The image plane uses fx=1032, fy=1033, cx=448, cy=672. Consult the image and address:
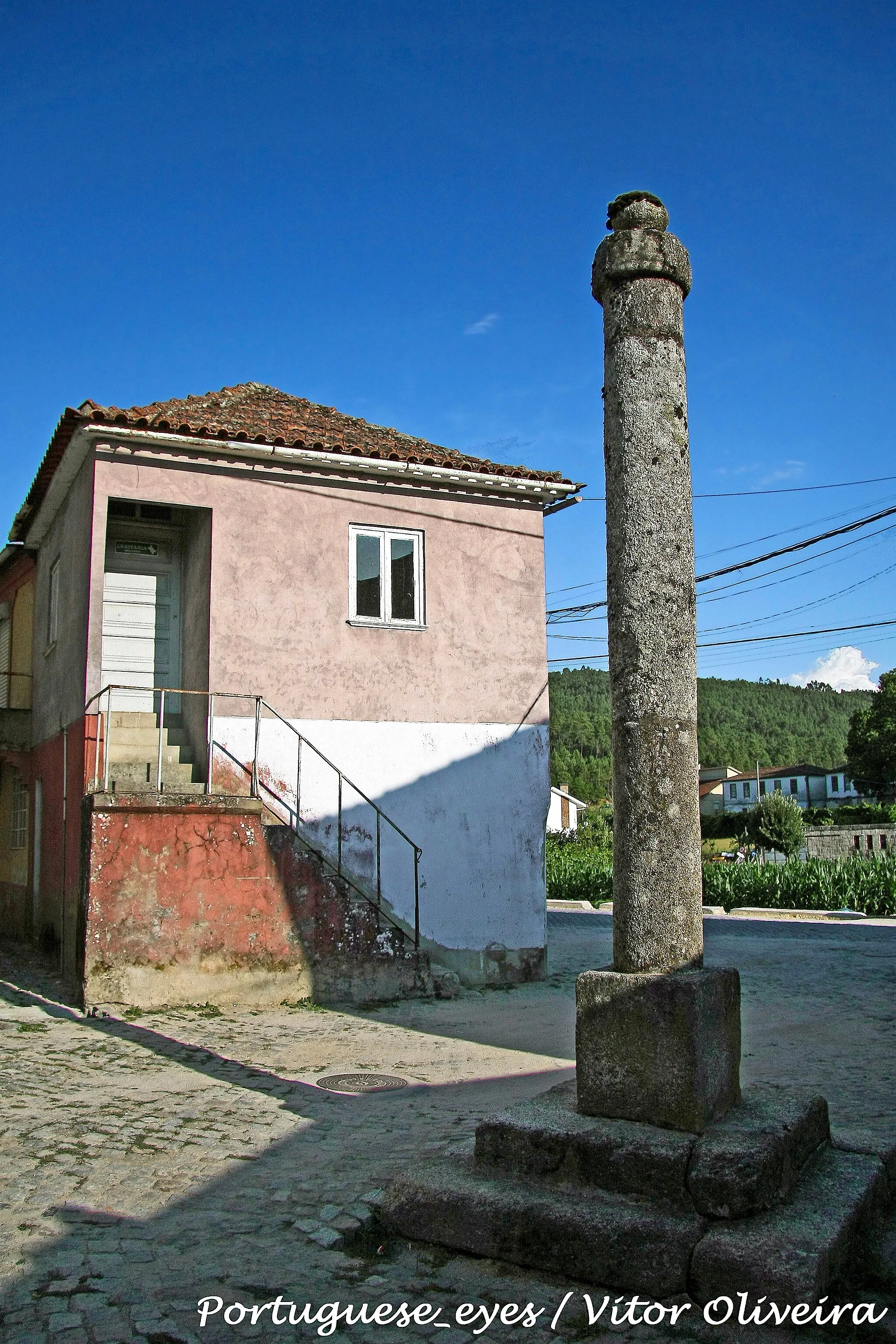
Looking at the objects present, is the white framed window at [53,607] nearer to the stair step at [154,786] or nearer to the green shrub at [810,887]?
the stair step at [154,786]

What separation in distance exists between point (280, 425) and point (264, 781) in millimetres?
4609

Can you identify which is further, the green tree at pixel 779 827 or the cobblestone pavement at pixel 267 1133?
the green tree at pixel 779 827

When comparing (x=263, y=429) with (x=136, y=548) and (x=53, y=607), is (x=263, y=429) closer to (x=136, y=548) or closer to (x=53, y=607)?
(x=136, y=548)

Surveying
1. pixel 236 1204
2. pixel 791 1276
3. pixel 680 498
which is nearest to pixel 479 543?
pixel 680 498

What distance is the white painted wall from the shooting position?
40.2ft

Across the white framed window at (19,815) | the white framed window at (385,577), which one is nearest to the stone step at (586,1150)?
the white framed window at (385,577)

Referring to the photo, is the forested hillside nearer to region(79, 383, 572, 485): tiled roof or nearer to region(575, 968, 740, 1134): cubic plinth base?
region(79, 383, 572, 485): tiled roof

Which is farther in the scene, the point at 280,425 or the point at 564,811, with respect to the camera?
the point at 564,811

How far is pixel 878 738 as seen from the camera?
6388 centimetres

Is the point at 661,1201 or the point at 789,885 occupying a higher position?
the point at 661,1201

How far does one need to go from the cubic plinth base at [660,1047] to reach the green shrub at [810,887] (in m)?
19.5

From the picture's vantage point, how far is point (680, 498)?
4.89 m

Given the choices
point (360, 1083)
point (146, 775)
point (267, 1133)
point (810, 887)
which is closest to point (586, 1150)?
point (267, 1133)

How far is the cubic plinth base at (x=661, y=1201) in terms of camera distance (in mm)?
3615
